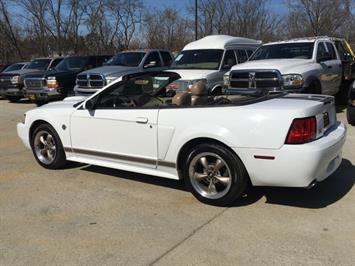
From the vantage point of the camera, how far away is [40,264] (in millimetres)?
3457

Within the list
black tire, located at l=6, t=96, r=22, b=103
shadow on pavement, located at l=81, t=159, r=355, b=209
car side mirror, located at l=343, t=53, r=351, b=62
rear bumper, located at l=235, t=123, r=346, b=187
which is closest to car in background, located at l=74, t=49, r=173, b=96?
black tire, located at l=6, t=96, r=22, b=103

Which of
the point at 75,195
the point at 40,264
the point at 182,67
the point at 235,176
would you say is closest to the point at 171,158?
the point at 235,176

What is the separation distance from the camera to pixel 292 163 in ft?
13.2

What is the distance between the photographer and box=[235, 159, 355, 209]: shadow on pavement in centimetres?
459

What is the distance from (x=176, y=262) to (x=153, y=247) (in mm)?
342

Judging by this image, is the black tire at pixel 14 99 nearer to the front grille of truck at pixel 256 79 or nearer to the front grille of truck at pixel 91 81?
the front grille of truck at pixel 91 81

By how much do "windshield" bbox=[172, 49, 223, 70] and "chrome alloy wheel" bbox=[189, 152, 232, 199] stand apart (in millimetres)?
6827

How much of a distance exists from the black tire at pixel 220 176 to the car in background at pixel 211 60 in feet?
18.7

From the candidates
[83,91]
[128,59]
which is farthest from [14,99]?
[128,59]

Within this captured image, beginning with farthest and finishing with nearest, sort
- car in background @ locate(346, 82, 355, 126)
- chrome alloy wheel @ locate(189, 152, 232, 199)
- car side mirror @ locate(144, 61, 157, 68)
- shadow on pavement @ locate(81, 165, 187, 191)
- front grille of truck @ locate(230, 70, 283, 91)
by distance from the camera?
car side mirror @ locate(144, 61, 157, 68) → front grille of truck @ locate(230, 70, 283, 91) → car in background @ locate(346, 82, 355, 126) → shadow on pavement @ locate(81, 165, 187, 191) → chrome alloy wheel @ locate(189, 152, 232, 199)

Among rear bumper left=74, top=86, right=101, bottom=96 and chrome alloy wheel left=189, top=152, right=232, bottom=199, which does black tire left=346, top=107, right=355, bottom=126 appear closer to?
chrome alloy wheel left=189, top=152, right=232, bottom=199

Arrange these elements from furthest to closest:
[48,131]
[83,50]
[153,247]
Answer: [83,50], [48,131], [153,247]

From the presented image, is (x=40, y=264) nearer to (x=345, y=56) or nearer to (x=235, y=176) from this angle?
(x=235, y=176)

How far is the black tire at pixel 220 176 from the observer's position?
4.34 m
